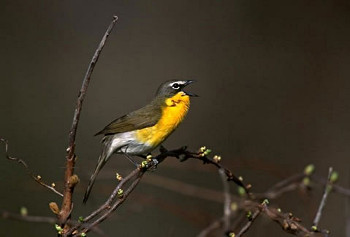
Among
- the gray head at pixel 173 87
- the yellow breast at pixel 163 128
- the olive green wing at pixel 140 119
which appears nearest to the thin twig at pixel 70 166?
the olive green wing at pixel 140 119

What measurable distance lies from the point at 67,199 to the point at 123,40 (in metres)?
4.57

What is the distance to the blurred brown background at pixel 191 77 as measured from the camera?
4.43 metres

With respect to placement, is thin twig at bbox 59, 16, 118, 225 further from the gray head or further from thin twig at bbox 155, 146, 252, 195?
the gray head

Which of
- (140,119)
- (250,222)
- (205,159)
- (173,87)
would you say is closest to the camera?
(250,222)

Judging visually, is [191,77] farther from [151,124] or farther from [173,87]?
[151,124]

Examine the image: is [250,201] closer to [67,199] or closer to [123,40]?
[67,199]

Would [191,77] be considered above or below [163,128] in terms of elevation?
above

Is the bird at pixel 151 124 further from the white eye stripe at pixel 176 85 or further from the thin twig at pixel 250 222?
the thin twig at pixel 250 222

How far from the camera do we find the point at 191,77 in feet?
17.6

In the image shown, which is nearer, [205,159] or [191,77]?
[205,159]

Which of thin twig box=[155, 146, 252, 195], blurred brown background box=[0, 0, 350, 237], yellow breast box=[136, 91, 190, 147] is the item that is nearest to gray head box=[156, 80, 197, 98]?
yellow breast box=[136, 91, 190, 147]

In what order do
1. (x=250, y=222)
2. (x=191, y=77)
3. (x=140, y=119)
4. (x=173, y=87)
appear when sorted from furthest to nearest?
(x=191, y=77) < (x=173, y=87) < (x=140, y=119) < (x=250, y=222)

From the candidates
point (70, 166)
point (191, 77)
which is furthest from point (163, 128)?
point (191, 77)

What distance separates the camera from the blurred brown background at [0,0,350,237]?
4434 millimetres
